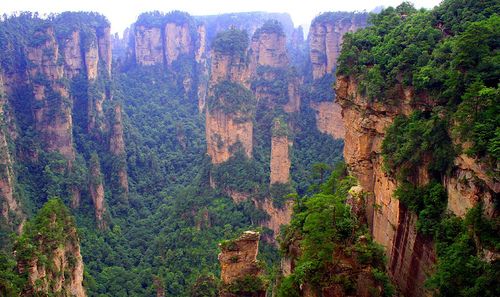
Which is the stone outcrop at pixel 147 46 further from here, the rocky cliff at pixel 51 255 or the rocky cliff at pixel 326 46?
the rocky cliff at pixel 51 255

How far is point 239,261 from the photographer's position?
26.5 metres

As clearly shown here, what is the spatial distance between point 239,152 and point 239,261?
28386 mm

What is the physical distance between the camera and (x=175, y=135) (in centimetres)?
7462

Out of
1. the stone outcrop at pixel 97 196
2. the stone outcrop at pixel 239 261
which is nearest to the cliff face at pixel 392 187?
the stone outcrop at pixel 239 261

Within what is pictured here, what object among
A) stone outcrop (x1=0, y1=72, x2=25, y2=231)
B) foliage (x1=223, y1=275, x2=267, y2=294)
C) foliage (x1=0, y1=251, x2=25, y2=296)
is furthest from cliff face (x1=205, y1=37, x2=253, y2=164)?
foliage (x1=0, y1=251, x2=25, y2=296)

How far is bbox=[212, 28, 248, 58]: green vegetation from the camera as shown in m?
59.9

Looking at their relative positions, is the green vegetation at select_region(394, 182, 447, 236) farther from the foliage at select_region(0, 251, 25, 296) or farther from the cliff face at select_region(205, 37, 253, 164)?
the cliff face at select_region(205, 37, 253, 164)

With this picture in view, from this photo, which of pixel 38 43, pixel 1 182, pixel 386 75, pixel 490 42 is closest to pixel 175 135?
pixel 38 43

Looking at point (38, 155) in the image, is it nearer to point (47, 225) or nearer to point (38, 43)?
point (38, 43)

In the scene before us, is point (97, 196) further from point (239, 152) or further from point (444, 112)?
point (444, 112)

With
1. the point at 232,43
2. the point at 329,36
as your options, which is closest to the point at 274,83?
the point at 232,43

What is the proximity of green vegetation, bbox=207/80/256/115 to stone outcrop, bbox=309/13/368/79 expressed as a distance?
17.5 metres

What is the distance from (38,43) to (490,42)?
56095mm

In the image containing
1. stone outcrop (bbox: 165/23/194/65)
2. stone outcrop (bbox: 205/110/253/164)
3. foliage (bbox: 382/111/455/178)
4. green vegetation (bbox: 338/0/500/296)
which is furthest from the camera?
stone outcrop (bbox: 165/23/194/65)
